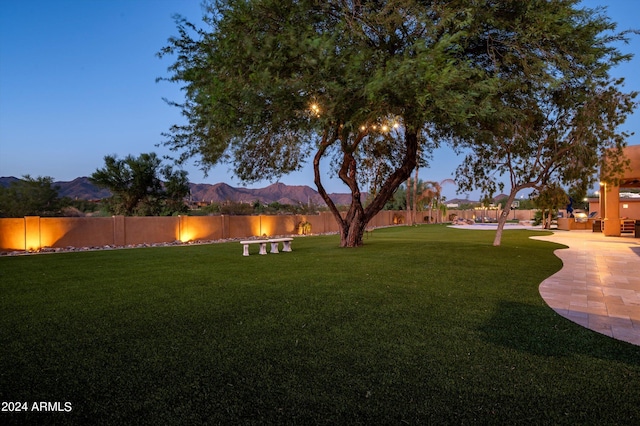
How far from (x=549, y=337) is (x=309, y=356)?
2.78 metres

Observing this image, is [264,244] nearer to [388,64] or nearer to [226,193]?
[388,64]

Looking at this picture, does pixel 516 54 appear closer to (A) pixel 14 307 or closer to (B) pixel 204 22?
(B) pixel 204 22

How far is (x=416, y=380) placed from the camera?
3129mm

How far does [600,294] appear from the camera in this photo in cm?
682

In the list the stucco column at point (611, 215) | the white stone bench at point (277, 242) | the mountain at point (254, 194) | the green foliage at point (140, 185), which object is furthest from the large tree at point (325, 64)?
the mountain at point (254, 194)

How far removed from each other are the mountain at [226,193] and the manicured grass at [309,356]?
42160mm

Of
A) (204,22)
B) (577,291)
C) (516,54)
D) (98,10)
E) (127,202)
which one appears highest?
(98,10)

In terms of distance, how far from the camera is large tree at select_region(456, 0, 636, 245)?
9008mm

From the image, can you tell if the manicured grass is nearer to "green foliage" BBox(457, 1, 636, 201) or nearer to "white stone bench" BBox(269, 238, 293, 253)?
"green foliage" BBox(457, 1, 636, 201)

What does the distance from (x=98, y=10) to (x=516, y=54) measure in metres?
17.4

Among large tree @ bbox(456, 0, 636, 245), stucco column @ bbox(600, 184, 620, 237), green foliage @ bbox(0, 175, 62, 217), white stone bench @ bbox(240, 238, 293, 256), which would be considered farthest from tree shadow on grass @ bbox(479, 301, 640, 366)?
green foliage @ bbox(0, 175, 62, 217)

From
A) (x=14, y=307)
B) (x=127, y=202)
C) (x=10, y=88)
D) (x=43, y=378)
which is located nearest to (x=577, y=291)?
(x=43, y=378)

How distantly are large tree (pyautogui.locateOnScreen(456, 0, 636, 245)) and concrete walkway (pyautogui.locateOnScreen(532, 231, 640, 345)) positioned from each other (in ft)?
12.5

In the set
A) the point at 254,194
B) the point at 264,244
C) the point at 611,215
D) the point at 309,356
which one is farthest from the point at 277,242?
the point at 254,194
